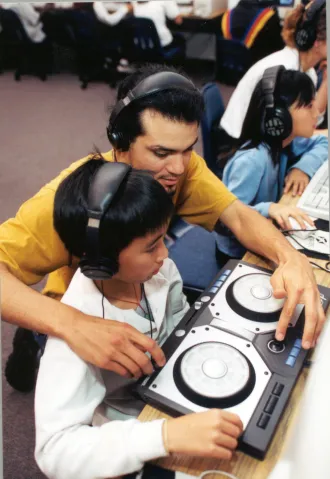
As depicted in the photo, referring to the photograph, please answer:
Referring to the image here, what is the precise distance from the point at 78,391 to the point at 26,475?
0.85 metres

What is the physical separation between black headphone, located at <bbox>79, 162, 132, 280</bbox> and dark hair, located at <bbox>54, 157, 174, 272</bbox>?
0.06ft

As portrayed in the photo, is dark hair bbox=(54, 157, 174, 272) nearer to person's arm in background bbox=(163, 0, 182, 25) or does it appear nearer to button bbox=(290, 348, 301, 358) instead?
button bbox=(290, 348, 301, 358)

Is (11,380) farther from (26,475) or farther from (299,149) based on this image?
(299,149)

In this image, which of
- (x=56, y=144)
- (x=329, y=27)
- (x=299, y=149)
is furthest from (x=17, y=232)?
(x=56, y=144)

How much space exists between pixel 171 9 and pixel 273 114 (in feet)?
10.3

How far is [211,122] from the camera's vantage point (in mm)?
1938

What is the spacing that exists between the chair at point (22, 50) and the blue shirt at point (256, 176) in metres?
3.31

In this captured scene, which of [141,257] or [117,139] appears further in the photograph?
[117,139]

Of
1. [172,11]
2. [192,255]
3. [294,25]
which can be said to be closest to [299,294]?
[192,255]

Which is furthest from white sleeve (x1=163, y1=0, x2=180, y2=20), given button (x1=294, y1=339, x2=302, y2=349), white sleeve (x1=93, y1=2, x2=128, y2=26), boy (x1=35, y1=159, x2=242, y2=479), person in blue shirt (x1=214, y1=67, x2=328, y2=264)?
button (x1=294, y1=339, x2=302, y2=349)

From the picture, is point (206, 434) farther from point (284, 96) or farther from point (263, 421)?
point (284, 96)

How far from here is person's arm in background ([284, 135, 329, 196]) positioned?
60.0 inches

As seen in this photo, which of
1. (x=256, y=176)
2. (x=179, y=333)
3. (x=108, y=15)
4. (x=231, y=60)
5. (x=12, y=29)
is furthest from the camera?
(x=12, y=29)

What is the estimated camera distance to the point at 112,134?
3.51 ft
